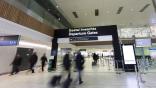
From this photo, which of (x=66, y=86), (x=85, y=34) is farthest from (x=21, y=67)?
(x=66, y=86)

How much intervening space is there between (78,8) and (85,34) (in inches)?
84.8

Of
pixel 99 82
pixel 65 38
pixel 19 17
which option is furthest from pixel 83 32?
pixel 99 82

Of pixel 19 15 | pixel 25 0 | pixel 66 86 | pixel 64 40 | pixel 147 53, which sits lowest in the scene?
pixel 66 86

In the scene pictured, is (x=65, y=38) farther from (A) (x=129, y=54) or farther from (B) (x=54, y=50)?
(A) (x=129, y=54)

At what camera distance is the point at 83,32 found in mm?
10031

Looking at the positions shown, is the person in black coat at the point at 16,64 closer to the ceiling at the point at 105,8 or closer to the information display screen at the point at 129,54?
the ceiling at the point at 105,8

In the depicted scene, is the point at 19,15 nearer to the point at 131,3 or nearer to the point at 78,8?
the point at 78,8

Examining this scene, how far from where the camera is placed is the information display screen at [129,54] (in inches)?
310

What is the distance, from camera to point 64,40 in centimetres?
1040

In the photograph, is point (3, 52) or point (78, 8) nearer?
point (3, 52)

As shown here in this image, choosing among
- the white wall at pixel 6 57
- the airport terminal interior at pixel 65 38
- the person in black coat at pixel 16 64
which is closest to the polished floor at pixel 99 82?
the airport terminal interior at pixel 65 38

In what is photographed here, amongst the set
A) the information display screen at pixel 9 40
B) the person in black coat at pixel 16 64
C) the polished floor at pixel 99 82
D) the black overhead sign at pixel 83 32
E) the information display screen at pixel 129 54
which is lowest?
the polished floor at pixel 99 82

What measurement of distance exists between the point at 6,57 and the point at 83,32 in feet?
18.6

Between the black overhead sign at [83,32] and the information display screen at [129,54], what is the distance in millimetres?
2516
